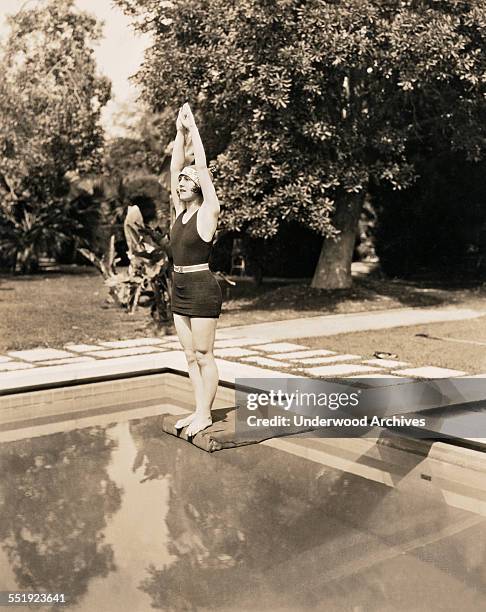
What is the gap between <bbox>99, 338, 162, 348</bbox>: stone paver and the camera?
9.04 m

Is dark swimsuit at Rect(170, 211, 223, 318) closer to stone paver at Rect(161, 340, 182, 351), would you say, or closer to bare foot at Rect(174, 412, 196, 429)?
bare foot at Rect(174, 412, 196, 429)

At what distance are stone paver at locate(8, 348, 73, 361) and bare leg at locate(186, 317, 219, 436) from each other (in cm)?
348

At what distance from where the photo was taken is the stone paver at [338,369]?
23.8 ft

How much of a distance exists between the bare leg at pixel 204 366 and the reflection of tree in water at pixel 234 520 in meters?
0.19

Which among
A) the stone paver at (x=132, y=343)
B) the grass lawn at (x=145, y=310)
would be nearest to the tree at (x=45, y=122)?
the grass lawn at (x=145, y=310)

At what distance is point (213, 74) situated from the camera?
12.2 meters

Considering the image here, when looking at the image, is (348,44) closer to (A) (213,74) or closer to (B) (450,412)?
(A) (213,74)

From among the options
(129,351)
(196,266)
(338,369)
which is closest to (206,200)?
(196,266)

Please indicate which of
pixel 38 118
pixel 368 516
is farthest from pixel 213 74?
pixel 38 118

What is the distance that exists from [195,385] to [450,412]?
1710mm

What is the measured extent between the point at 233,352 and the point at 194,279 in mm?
3809

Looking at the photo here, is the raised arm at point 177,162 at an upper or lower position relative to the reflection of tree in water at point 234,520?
upper

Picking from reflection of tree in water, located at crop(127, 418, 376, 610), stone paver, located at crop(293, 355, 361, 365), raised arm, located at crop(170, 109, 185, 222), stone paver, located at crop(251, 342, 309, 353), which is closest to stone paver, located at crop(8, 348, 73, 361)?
stone paver, located at crop(251, 342, 309, 353)

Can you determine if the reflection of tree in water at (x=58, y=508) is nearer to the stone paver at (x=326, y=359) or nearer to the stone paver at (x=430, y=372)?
the stone paver at (x=326, y=359)
